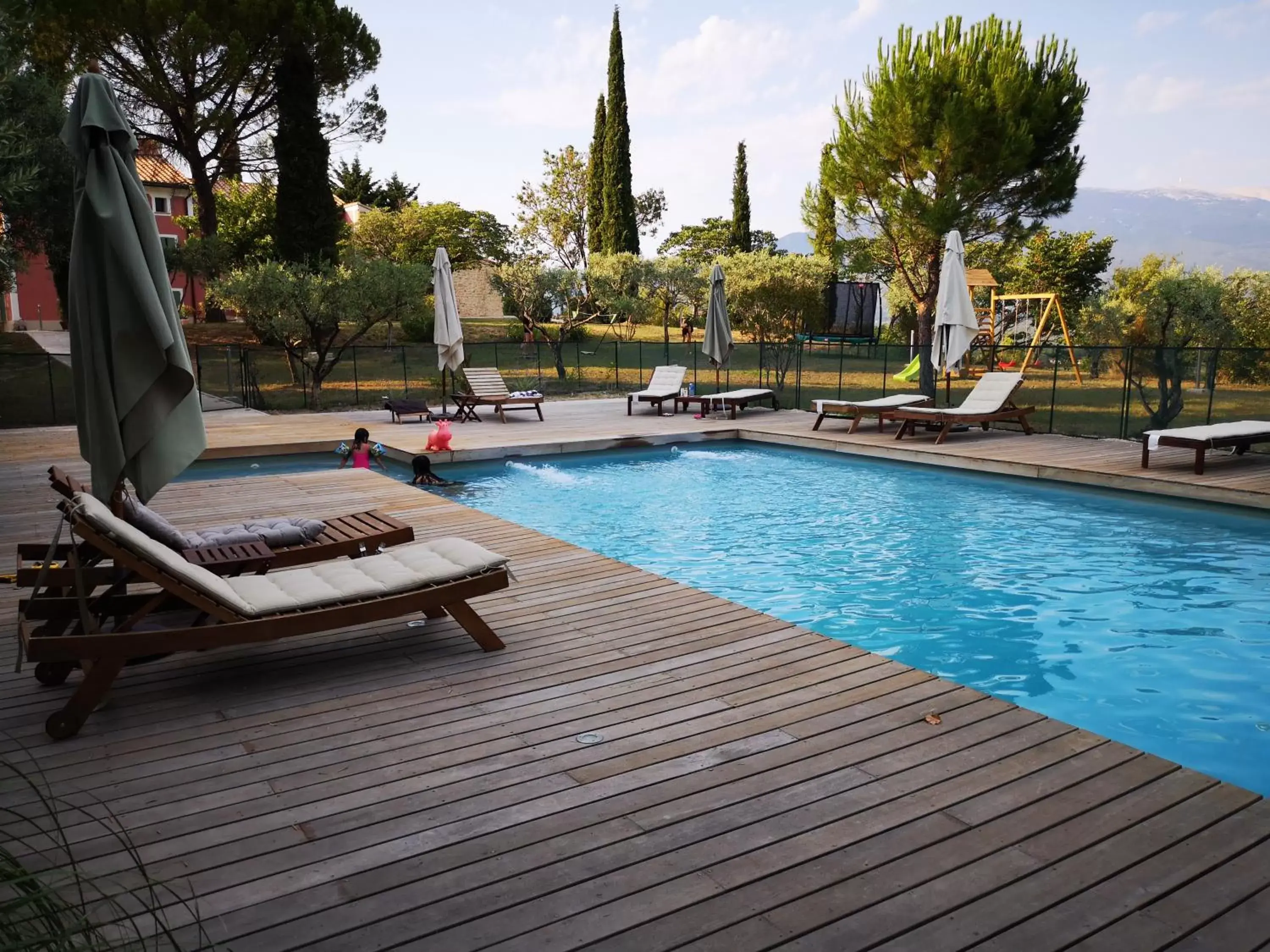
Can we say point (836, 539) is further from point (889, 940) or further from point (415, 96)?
point (415, 96)

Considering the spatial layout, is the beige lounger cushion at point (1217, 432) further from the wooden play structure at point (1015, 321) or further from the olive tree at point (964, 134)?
the olive tree at point (964, 134)

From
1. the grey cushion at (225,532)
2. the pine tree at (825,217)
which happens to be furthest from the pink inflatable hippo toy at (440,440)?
the pine tree at (825,217)

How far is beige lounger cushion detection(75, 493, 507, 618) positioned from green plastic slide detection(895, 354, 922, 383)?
18.4 m

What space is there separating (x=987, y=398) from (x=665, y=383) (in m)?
5.83

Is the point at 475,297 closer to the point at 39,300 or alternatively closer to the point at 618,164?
the point at 618,164

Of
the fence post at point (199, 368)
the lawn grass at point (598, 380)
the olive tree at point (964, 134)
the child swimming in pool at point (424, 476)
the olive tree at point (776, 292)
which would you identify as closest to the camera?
the child swimming in pool at point (424, 476)

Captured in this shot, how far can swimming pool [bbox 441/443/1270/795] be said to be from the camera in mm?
4711

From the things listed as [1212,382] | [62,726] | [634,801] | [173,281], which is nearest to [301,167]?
[173,281]

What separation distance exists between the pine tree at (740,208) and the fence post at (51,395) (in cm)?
3057

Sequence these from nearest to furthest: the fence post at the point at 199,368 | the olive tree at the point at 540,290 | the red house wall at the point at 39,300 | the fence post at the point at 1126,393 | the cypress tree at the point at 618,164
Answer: the fence post at the point at 1126,393
the fence post at the point at 199,368
the olive tree at the point at 540,290
the cypress tree at the point at 618,164
the red house wall at the point at 39,300

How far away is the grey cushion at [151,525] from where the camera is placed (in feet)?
12.8

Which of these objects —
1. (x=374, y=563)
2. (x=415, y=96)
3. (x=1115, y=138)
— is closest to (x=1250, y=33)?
(x=1115, y=138)

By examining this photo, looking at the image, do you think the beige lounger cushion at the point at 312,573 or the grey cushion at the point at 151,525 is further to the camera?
the grey cushion at the point at 151,525

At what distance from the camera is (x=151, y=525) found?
3.98m
